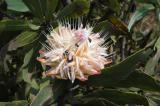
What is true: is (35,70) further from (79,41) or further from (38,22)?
(79,41)

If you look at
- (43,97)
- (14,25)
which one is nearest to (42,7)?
(14,25)

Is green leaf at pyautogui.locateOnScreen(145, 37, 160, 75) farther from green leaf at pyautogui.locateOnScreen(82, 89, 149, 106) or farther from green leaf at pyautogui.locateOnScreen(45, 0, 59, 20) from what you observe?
green leaf at pyautogui.locateOnScreen(45, 0, 59, 20)

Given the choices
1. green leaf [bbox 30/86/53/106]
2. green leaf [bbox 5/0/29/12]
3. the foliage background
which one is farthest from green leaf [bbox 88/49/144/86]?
green leaf [bbox 5/0/29/12]

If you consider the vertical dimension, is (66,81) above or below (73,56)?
below

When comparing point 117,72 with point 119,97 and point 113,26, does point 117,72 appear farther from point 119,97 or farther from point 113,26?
point 113,26

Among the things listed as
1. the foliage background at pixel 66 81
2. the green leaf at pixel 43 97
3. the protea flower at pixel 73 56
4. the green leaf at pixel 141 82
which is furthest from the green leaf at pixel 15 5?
the green leaf at pixel 141 82
